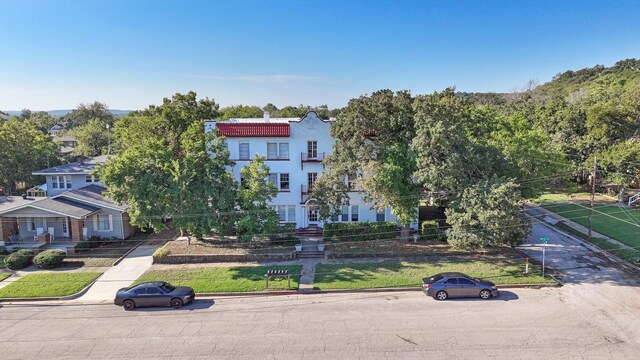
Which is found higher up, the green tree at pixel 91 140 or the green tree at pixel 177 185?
the green tree at pixel 91 140

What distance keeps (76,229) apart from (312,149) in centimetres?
1973

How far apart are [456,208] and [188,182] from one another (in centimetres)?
1753

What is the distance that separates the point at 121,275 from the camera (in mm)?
24703

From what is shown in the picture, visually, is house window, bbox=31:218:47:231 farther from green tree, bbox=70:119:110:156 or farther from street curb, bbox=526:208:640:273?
street curb, bbox=526:208:640:273

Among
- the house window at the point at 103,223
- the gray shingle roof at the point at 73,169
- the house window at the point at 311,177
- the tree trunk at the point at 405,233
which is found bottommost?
the tree trunk at the point at 405,233

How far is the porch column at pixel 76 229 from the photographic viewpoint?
3044 cm

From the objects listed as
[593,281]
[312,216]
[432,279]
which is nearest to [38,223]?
[312,216]

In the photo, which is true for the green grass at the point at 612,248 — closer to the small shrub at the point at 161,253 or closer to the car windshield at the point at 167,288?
the car windshield at the point at 167,288

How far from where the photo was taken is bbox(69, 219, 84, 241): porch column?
30438 millimetres

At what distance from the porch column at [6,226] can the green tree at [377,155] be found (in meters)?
24.4

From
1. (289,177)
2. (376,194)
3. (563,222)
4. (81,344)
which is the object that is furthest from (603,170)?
(81,344)

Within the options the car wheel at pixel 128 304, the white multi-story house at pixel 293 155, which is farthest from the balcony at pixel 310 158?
the car wheel at pixel 128 304

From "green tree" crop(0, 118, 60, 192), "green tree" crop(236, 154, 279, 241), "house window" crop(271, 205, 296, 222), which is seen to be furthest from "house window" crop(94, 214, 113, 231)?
"green tree" crop(0, 118, 60, 192)

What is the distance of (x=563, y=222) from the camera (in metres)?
35.2
